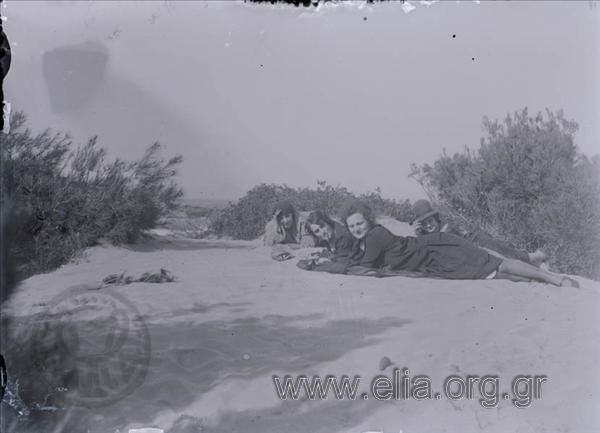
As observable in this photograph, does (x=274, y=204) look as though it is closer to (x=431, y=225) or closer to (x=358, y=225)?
(x=358, y=225)

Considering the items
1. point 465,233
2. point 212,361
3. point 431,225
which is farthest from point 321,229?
point 212,361

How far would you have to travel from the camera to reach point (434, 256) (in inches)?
136

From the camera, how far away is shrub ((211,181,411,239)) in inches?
137

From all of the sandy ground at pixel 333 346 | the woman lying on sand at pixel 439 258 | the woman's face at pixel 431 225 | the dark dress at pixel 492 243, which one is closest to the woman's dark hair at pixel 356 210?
the woman lying on sand at pixel 439 258

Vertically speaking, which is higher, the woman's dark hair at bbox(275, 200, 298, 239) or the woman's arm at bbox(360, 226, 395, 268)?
the woman's dark hair at bbox(275, 200, 298, 239)

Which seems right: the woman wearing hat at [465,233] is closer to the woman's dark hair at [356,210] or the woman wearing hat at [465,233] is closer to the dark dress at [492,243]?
the dark dress at [492,243]

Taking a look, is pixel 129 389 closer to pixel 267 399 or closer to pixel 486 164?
pixel 267 399

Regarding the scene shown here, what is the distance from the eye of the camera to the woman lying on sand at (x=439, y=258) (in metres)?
3.45

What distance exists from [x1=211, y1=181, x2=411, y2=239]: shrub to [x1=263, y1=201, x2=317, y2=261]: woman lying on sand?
4cm

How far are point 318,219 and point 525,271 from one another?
1.21 meters

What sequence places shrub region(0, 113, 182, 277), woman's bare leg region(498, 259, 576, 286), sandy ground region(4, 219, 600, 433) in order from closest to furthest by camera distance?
sandy ground region(4, 219, 600, 433) → woman's bare leg region(498, 259, 576, 286) → shrub region(0, 113, 182, 277)

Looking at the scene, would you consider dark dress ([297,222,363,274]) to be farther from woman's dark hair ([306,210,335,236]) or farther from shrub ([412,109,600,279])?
shrub ([412,109,600,279])

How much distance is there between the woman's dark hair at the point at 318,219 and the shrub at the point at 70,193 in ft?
2.55

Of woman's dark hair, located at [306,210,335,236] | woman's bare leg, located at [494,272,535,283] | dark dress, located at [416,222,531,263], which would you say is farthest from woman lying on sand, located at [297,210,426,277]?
woman's bare leg, located at [494,272,535,283]
